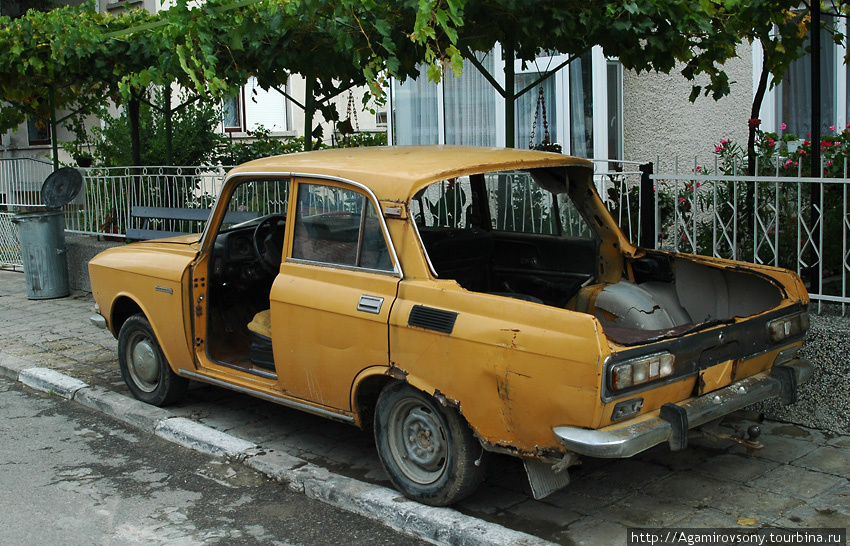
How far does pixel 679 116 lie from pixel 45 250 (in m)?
8.03

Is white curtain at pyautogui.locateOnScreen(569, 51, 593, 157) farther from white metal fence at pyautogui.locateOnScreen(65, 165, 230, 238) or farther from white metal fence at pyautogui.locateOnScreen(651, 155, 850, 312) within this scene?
white metal fence at pyautogui.locateOnScreen(65, 165, 230, 238)

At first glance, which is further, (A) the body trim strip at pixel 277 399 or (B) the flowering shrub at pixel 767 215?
(B) the flowering shrub at pixel 767 215

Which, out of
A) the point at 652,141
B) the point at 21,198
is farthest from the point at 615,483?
the point at 21,198

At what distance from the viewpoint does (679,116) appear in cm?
1034

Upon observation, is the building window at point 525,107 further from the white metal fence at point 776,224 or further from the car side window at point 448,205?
the car side window at point 448,205

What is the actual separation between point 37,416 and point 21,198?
311 inches

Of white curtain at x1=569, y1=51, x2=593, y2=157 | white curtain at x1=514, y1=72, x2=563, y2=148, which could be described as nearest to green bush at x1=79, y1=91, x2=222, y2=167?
white curtain at x1=514, y1=72, x2=563, y2=148

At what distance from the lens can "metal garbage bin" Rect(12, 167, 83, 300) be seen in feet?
36.6

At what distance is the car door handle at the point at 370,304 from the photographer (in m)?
4.62

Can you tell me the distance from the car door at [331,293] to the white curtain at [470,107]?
6.20 m

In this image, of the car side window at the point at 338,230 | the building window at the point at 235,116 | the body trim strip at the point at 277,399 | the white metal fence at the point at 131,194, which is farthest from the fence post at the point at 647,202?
the building window at the point at 235,116

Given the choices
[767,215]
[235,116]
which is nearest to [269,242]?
[767,215]

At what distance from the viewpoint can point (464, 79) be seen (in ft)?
36.7

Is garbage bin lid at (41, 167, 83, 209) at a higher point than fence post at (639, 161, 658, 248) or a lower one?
higher
